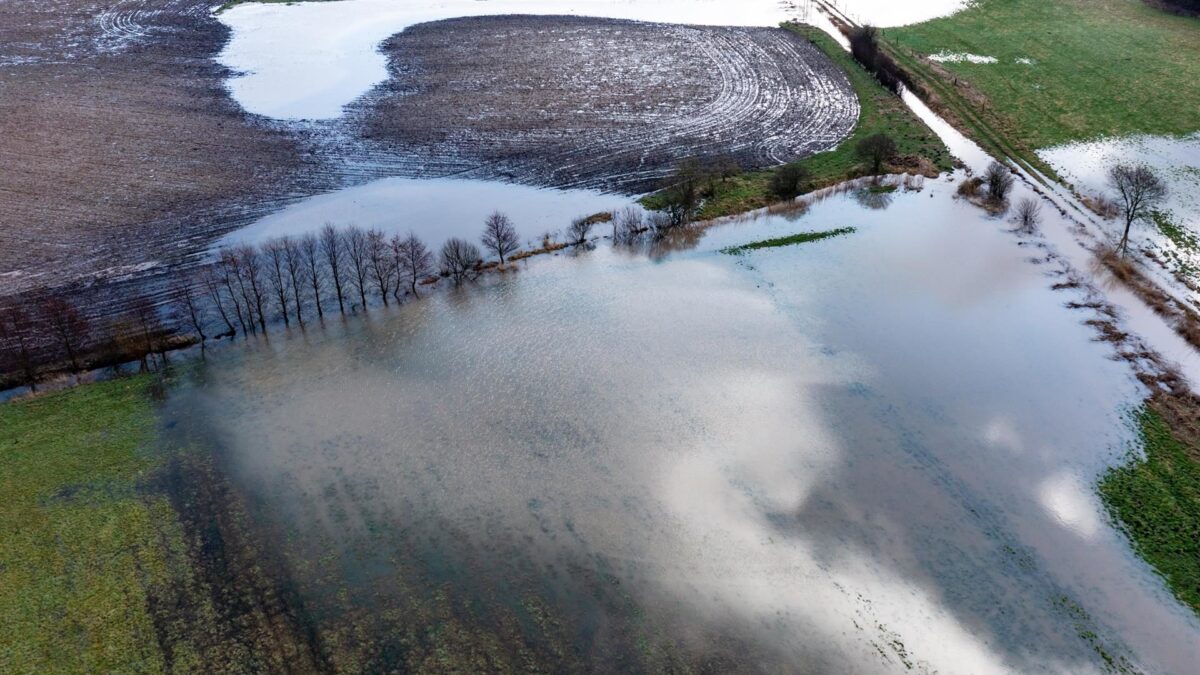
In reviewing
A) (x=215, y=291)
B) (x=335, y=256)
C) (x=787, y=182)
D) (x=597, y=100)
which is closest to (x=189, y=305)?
(x=215, y=291)

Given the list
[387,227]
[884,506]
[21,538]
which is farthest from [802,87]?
[21,538]

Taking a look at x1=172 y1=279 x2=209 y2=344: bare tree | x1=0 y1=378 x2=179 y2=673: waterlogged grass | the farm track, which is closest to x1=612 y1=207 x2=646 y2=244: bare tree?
the farm track

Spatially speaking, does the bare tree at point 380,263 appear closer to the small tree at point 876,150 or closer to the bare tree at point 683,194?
the bare tree at point 683,194

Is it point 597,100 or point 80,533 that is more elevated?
point 597,100

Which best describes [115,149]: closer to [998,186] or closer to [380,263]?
[380,263]

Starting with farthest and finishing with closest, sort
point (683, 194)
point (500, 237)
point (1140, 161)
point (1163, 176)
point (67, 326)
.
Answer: point (1140, 161) → point (1163, 176) → point (683, 194) → point (500, 237) → point (67, 326)

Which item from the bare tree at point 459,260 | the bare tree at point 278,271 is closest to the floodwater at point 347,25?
the bare tree at point 278,271

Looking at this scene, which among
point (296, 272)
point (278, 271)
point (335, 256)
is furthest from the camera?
point (296, 272)
